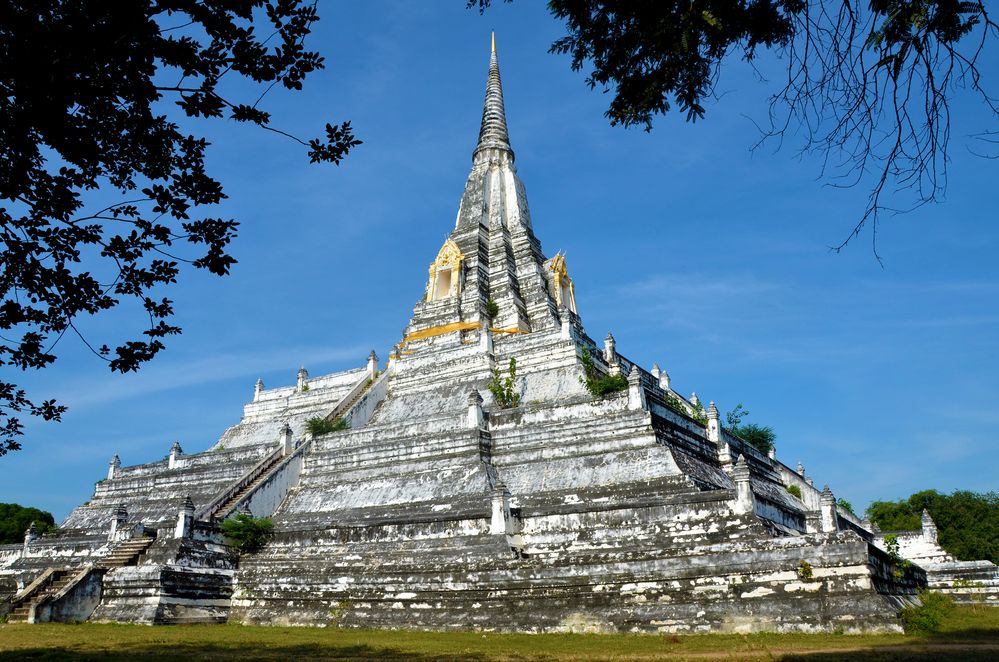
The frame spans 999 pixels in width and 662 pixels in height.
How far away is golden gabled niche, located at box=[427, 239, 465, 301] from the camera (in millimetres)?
39906

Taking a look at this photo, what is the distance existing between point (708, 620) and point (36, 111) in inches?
555

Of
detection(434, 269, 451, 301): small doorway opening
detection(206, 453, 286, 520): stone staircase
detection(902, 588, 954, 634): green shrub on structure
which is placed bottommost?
detection(902, 588, 954, 634): green shrub on structure

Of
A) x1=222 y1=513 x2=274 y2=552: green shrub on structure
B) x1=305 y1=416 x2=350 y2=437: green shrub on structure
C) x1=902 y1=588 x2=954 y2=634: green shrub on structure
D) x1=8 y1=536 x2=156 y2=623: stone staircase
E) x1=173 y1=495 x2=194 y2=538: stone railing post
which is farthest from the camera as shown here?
x1=305 y1=416 x2=350 y2=437: green shrub on structure

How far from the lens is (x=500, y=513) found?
19438 mm

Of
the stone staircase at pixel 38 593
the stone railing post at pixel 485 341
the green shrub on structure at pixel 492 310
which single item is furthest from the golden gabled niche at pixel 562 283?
the stone staircase at pixel 38 593

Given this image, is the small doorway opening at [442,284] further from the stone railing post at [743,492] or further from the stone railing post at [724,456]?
the stone railing post at [743,492]

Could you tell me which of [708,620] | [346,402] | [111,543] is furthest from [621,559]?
[346,402]

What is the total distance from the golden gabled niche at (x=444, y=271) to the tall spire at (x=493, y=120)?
416 inches

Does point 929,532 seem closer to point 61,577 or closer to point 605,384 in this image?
point 605,384

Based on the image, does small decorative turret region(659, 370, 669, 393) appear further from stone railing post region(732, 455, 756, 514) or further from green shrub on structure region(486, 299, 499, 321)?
stone railing post region(732, 455, 756, 514)

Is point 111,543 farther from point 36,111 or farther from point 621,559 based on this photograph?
point 36,111

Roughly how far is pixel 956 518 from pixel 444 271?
115 ft

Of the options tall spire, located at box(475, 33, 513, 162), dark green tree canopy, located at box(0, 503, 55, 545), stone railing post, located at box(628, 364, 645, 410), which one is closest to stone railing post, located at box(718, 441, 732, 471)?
stone railing post, located at box(628, 364, 645, 410)

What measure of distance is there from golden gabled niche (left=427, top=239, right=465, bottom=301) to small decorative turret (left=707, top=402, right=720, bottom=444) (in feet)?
53.0
